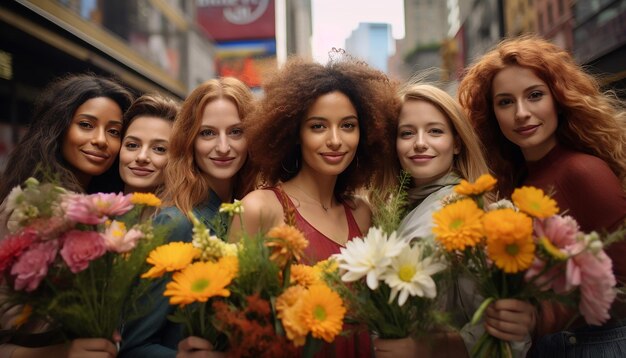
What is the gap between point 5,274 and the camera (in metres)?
1.56

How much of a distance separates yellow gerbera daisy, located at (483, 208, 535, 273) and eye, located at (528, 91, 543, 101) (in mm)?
1230

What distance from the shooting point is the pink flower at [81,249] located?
4.79ft

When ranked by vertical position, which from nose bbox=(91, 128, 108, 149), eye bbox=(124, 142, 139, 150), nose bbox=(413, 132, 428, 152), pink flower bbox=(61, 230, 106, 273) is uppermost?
nose bbox=(91, 128, 108, 149)

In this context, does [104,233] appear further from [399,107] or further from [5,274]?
[399,107]

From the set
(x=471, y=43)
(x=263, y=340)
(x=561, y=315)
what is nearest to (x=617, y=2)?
(x=561, y=315)

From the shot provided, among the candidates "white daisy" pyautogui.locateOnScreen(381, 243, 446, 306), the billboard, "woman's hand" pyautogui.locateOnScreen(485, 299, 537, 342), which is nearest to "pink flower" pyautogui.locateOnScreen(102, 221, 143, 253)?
"white daisy" pyautogui.locateOnScreen(381, 243, 446, 306)

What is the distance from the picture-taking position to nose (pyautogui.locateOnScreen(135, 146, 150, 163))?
279 centimetres

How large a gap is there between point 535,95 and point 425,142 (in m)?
0.59

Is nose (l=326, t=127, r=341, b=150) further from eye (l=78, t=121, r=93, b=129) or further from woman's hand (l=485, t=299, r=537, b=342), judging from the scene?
eye (l=78, t=121, r=93, b=129)

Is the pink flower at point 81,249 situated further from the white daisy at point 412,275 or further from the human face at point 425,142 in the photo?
the human face at point 425,142

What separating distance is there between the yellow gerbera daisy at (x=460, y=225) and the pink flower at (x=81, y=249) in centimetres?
103

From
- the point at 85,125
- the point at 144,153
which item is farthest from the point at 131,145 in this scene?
the point at 85,125

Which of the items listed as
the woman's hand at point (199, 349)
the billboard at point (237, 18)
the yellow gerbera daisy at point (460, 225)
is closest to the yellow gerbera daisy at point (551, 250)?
the yellow gerbera daisy at point (460, 225)

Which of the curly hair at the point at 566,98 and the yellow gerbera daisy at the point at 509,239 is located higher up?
the curly hair at the point at 566,98
